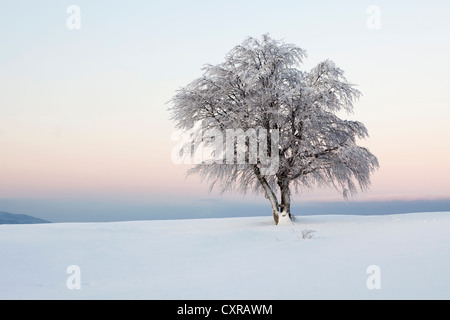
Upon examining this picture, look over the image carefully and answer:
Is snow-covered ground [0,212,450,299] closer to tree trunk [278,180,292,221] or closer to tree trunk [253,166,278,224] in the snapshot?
tree trunk [253,166,278,224]

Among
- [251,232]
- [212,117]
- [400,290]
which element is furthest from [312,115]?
[400,290]

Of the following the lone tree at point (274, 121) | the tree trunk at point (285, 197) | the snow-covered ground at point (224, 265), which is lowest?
the snow-covered ground at point (224, 265)

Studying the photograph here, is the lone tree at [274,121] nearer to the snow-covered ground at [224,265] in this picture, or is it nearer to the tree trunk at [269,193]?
the tree trunk at [269,193]

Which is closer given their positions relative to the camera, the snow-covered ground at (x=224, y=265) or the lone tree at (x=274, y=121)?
the snow-covered ground at (x=224, y=265)

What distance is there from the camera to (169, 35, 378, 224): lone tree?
18016 millimetres

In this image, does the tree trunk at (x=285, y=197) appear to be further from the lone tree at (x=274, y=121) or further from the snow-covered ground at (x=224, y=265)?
the snow-covered ground at (x=224, y=265)

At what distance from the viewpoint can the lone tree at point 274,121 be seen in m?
18.0

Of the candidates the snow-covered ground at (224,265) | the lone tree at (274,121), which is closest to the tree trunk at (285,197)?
the lone tree at (274,121)

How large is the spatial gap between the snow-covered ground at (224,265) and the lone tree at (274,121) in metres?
6.45

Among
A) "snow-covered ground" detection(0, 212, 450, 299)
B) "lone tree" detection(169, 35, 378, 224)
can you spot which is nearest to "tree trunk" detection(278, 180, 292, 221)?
"lone tree" detection(169, 35, 378, 224)

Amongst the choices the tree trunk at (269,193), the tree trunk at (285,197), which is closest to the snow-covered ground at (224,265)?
the tree trunk at (269,193)

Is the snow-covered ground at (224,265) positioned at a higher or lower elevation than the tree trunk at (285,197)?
lower

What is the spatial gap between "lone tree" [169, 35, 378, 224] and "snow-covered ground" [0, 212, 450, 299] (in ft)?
21.2
